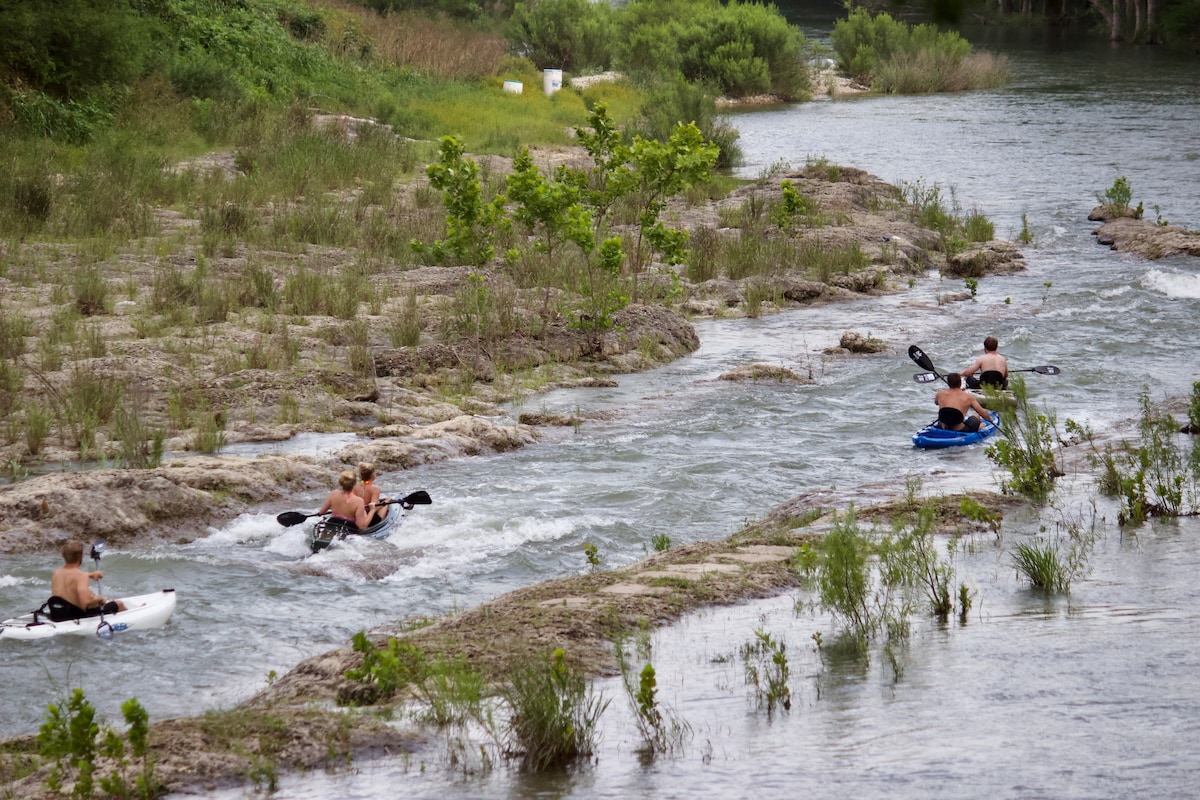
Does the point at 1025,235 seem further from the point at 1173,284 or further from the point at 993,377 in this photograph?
the point at 993,377

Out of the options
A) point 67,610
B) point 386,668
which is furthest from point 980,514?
point 67,610

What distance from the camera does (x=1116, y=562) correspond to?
28.6ft

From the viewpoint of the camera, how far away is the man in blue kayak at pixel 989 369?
49.4ft

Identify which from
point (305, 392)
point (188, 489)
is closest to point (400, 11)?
point (305, 392)

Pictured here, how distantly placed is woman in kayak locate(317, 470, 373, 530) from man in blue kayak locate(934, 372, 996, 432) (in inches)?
251

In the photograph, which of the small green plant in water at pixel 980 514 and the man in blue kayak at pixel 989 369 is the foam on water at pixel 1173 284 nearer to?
the man in blue kayak at pixel 989 369

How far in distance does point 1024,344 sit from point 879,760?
13.7 meters

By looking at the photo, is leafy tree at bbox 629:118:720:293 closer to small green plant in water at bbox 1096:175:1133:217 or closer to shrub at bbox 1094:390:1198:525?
shrub at bbox 1094:390:1198:525

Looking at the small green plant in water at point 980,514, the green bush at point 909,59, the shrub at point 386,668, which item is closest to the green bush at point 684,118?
the green bush at point 909,59

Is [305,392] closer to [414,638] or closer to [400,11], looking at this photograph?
[414,638]

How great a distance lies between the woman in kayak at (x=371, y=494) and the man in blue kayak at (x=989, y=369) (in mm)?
7162

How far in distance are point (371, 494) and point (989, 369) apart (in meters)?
7.68

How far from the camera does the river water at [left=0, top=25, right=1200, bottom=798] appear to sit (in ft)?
19.4

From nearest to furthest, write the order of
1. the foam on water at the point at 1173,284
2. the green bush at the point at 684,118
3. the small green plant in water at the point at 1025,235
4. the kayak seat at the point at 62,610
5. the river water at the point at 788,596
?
the river water at the point at 788,596 < the kayak seat at the point at 62,610 < the foam on water at the point at 1173,284 < the small green plant in water at the point at 1025,235 < the green bush at the point at 684,118
